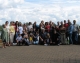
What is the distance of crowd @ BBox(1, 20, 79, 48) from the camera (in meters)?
20.7

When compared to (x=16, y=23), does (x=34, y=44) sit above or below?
below

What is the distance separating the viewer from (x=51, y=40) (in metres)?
21.0

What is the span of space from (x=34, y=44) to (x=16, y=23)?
2292 mm

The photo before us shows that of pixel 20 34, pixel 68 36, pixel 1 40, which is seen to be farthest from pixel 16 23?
pixel 68 36

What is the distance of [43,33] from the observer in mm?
21188

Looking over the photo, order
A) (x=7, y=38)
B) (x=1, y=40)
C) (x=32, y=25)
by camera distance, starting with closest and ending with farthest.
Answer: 1. (x=1, y=40)
2. (x=7, y=38)
3. (x=32, y=25)

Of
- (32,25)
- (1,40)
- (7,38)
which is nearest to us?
(1,40)

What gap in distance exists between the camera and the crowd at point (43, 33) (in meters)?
20.7

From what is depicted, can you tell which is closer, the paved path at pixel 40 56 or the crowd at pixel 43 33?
the paved path at pixel 40 56

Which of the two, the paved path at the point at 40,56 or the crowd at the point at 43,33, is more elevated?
the crowd at the point at 43,33

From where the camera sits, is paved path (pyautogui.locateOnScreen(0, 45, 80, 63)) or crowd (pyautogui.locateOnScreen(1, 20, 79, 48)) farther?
crowd (pyautogui.locateOnScreen(1, 20, 79, 48))

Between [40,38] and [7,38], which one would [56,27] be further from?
[7,38]

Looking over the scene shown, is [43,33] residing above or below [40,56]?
above

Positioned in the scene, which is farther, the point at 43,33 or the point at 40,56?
the point at 43,33
